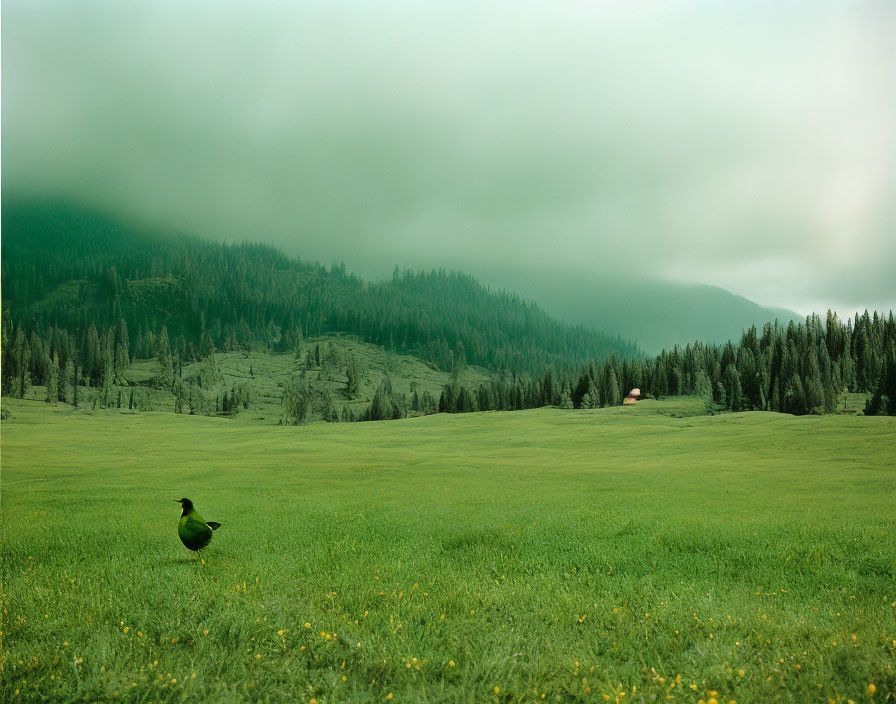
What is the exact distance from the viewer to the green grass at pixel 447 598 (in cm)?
580

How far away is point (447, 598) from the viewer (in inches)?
314

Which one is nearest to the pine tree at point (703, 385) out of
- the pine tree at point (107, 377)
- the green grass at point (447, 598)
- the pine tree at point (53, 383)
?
the green grass at point (447, 598)

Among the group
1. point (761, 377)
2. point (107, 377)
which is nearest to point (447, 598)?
point (761, 377)

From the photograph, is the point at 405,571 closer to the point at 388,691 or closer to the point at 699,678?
the point at 388,691

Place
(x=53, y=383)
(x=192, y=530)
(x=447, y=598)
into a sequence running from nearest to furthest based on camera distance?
1. (x=447, y=598)
2. (x=192, y=530)
3. (x=53, y=383)

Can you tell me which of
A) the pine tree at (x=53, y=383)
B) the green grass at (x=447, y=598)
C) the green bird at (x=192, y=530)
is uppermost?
the pine tree at (x=53, y=383)

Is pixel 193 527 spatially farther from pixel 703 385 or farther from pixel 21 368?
pixel 21 368

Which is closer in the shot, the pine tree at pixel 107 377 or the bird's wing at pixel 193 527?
the bird's wing at pixel 193 527

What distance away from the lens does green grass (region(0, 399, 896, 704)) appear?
19.0ft

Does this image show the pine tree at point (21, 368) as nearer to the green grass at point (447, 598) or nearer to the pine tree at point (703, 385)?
the green grass at point (447, 598)

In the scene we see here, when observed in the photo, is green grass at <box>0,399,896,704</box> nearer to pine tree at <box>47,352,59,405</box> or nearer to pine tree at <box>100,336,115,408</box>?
pine tree at <box>47,352,59,405</box>

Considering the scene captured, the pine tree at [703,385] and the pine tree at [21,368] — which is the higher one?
the pine tree at [21,368]

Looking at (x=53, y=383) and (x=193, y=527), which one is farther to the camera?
(x=53, y=383)

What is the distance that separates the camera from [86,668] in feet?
19.2
